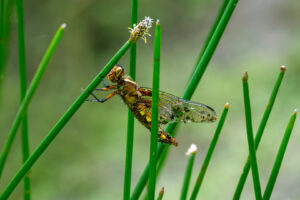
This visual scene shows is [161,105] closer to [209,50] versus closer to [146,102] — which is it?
[146,102]

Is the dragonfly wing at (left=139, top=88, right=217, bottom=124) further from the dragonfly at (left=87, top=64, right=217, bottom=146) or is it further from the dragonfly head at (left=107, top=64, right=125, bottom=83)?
the dragonfly head at (left=107, top=64, right=125, bottom=83)

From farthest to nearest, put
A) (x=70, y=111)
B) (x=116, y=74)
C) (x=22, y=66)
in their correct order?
(x=116, y=74)
(x=22, y=66)
(x=70, y=111)

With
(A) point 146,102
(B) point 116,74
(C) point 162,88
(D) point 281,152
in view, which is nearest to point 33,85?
(B) point 116,74

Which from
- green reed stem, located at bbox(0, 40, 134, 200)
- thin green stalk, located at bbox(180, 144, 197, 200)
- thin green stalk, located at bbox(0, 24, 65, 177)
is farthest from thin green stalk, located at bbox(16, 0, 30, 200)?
thin green stalk, located at bbox(180, 144, 197, 200)

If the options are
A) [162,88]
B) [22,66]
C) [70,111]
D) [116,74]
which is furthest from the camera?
[162,88]

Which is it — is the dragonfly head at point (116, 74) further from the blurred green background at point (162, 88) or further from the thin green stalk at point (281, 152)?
the blurred green background at point (162, 88)

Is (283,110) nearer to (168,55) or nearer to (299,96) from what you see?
(299,96)
